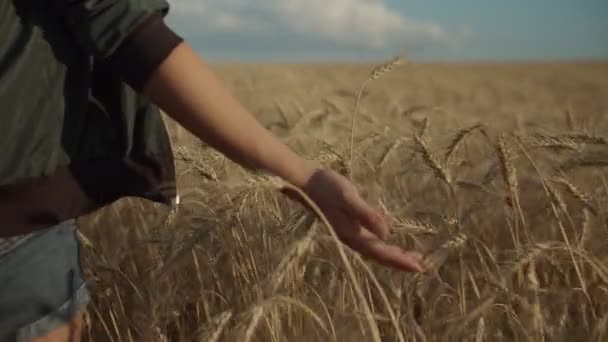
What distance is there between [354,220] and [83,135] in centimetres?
35

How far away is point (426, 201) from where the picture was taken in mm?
1593

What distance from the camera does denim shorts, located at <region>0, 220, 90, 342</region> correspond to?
0.84 metres

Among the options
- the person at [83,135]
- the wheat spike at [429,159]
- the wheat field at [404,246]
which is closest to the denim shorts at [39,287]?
the person at [83,135]

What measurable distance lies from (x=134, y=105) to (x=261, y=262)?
1.71 feet

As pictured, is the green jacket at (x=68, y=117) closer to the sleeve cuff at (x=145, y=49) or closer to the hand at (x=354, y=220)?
the sleeve cuff at (x=145, y=49)

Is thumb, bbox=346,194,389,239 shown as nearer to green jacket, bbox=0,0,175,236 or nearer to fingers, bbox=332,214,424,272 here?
fingers, bbox=332,214,424,272

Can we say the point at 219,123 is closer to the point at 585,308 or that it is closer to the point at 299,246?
the point at 299,246

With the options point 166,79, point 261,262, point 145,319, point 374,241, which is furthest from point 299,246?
point 261,262

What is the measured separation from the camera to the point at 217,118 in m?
0.79

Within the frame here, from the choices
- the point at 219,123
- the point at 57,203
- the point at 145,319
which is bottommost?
the point at 145,319

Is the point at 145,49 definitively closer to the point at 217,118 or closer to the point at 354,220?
the point at 217,118

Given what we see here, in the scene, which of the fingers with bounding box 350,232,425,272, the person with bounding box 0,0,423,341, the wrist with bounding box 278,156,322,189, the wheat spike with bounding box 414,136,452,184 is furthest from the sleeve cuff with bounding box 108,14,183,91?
the wheat spike with bounding box 414,136,452,184

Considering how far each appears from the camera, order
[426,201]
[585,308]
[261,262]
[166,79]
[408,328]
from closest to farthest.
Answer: [166,79], [408,328], [585,308], [261,262], [426,201]

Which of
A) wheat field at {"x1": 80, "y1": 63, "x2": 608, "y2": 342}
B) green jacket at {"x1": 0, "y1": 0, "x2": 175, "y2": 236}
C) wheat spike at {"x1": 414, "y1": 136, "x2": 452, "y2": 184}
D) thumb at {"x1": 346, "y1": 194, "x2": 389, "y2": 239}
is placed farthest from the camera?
wheat spike at {"x1": 414, "y1": 136, "x2": 452, "y2": 184}
